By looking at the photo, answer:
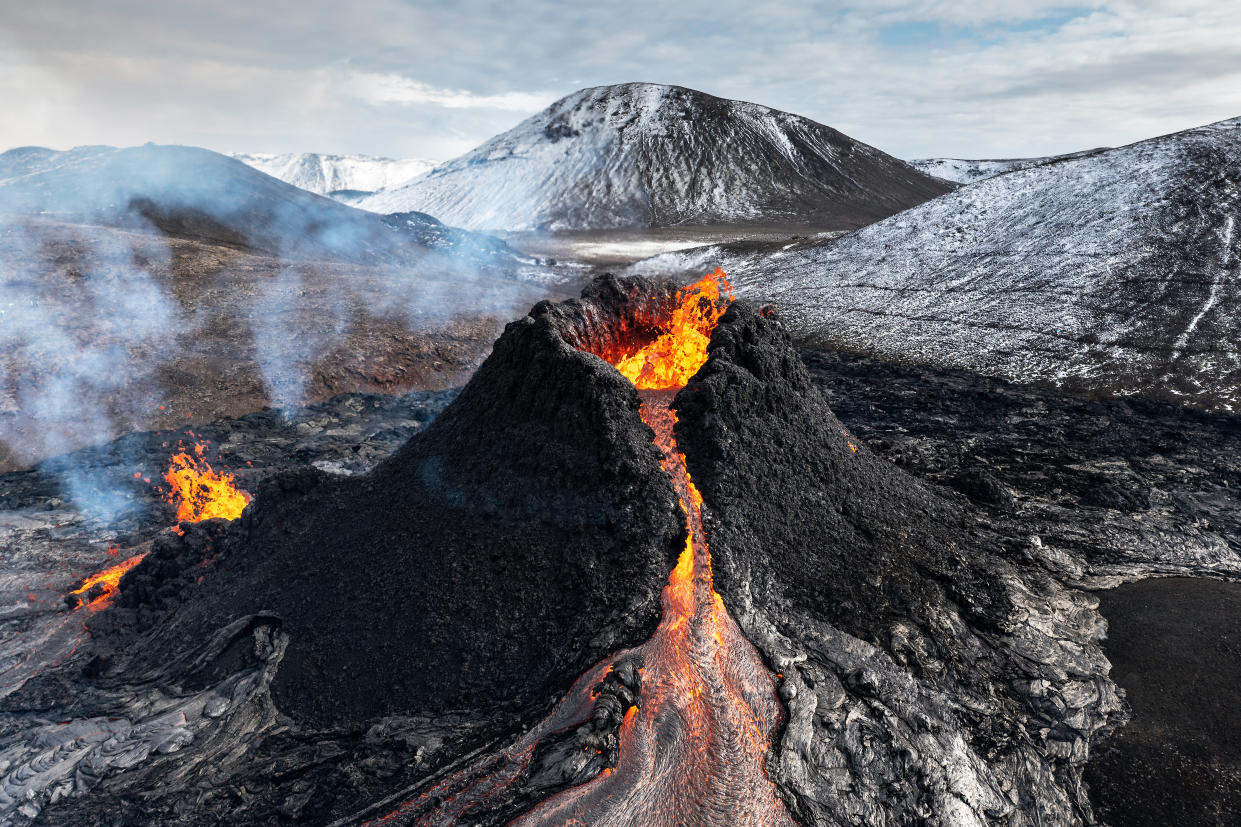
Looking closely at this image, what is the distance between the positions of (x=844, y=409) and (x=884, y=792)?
1549 centimetres

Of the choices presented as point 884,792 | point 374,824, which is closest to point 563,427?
point 374,824

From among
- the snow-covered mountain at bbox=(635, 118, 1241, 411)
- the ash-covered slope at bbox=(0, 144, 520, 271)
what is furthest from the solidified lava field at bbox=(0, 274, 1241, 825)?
the ash-covered slope at bbox=(0, 144, 520, 271)

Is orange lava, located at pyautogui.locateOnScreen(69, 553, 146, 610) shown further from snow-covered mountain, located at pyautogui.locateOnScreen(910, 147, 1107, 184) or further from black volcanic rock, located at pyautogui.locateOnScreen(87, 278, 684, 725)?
snow-covered mountain, located at pyautogui.locateOnScreen(910, 147, 1107, 184)

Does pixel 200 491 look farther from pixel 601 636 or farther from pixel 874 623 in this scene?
pixel 874 623

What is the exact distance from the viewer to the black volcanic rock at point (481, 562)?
7207 mm

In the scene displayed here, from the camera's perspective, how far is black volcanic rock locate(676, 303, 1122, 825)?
6.70m

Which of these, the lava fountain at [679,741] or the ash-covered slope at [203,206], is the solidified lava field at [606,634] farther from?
the ash-covered slope at [203,206]

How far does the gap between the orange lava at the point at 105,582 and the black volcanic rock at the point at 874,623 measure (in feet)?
30.6

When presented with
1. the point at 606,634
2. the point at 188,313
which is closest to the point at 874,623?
the point at 606,634

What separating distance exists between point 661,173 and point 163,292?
3163 inches

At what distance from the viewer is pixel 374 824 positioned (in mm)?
5988

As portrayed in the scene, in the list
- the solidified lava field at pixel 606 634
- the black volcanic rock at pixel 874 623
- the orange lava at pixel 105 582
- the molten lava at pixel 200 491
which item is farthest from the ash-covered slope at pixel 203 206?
the black volcanic rock at pixel 874 623

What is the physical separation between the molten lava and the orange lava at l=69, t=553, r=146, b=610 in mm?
1246

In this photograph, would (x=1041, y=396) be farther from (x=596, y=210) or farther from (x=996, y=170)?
(x=996, y=170)
